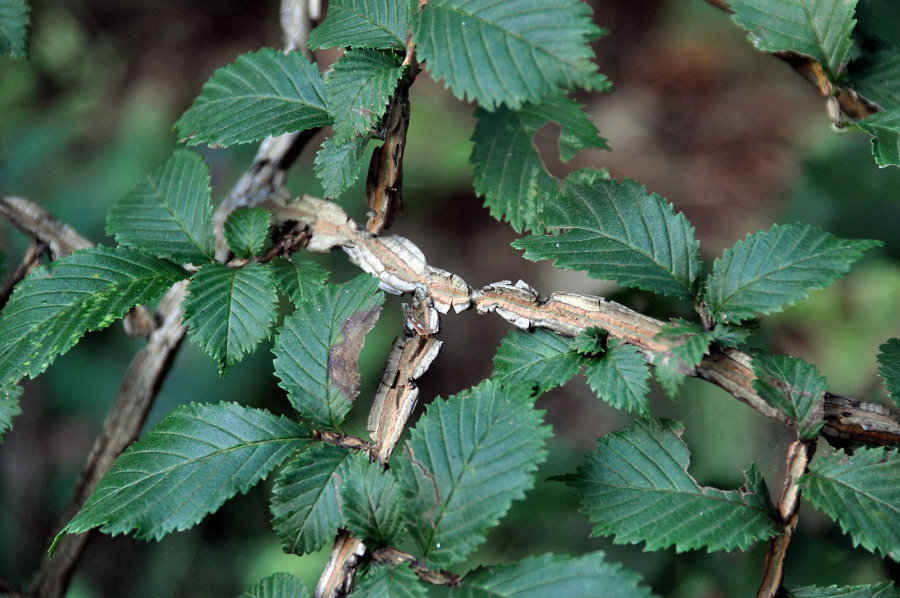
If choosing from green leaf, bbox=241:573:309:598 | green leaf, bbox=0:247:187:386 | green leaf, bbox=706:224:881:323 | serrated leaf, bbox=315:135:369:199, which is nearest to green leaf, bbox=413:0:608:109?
serrated leaf, bbox=315:135:369:199

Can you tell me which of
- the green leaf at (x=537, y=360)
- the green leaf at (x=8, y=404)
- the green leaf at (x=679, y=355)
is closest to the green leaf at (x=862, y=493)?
the green leaf at (x=679, y=355)

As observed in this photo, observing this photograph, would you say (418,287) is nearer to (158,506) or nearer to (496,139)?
(496,139)

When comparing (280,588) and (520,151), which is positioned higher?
(520,151)

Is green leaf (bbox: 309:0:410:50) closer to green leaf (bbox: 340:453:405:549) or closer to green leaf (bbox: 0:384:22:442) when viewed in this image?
green leaf (bbox: 340:453:405:549)

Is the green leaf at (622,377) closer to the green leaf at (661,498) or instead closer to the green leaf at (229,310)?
the green leaf at (661,498)

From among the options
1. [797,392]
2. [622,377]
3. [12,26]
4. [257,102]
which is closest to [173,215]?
[257,102]

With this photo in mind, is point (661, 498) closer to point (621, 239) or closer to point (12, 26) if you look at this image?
point (621, 239)
